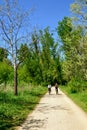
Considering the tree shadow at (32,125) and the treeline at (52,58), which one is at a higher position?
the treeline at (52,58)

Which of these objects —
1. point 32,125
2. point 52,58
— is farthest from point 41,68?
point 32,125

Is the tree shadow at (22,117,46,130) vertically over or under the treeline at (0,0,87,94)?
under

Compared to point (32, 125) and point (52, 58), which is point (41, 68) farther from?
point (32, 125)

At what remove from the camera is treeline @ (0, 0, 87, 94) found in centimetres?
3177

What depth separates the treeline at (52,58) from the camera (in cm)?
3177

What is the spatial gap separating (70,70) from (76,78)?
3.90 metres

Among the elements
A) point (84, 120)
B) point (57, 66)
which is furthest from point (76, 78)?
point (57, 66)

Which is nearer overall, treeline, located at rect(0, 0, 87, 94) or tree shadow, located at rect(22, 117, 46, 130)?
tree shadow, located at rect(22, 117, 46, 130)

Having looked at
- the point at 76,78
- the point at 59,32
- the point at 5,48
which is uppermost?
the point at 59,32

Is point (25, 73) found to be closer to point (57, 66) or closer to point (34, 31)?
point (57, 66)

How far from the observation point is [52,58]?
94250 millimetres

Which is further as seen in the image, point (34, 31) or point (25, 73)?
point (25, 73)

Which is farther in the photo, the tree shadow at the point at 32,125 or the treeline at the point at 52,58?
the treeline at the point at 52,58

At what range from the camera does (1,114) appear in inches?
707
